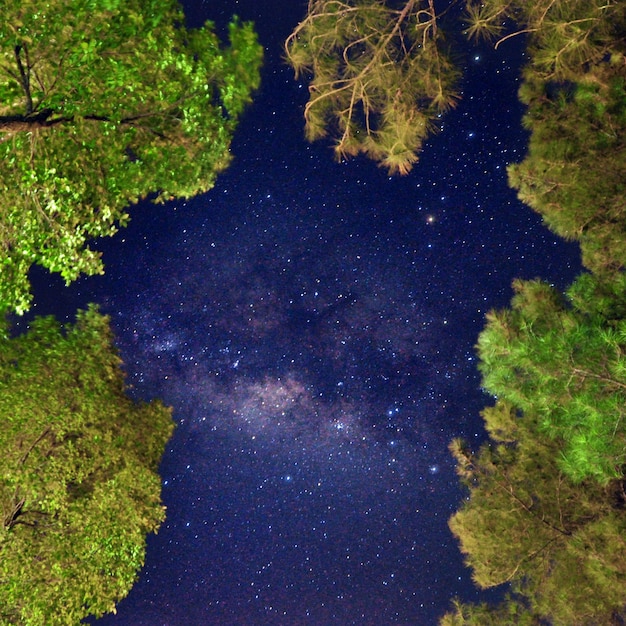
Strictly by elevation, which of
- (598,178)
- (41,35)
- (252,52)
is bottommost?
→ (598,178)

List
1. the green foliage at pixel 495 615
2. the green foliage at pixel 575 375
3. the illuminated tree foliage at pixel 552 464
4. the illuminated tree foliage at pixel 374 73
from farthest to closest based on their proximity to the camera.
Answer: the green foliage at pixel 495 615, the illuminated tree foliage at pixel 374 73, the illuminated tree foliage at pixel 552 464, the green foliage at pixel 575 375

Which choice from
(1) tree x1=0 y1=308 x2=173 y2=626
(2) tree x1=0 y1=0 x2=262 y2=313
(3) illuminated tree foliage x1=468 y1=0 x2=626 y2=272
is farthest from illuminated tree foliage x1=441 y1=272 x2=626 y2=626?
(1) tree x1=0 y1=308 x2=173 y2=626

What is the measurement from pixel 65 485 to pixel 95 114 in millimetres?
4620

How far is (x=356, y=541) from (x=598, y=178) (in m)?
9.10

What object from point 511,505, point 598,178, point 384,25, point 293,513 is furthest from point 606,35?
point 293,513

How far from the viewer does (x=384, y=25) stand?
4656 mm

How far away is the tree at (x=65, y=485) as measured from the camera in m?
5.95

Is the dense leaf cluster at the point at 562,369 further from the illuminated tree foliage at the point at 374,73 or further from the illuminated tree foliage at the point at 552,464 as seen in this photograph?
the illuminated tree foliage at the point at 374,73

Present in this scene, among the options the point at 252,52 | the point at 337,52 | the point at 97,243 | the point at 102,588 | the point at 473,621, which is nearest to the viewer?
the point at 337,52

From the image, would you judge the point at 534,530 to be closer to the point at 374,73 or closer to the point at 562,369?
the point at 562,369

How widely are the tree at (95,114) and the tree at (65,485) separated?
233cm

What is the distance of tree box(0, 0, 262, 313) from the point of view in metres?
3.67

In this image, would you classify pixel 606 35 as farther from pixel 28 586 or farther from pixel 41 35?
pixel 28 586

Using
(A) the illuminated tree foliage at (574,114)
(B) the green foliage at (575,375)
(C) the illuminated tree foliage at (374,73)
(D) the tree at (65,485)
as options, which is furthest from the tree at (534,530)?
(D) the tree at (65,485)
